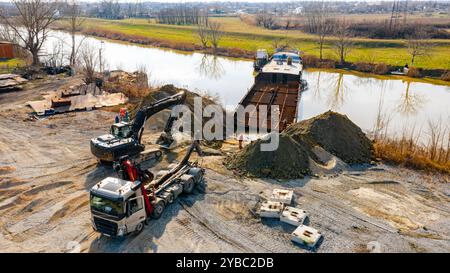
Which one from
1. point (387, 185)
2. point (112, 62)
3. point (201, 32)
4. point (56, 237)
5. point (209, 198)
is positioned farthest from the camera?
point (201, 32)

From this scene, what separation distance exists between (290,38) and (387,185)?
53346mm

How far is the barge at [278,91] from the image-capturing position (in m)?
22.5

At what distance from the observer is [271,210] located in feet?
40.6

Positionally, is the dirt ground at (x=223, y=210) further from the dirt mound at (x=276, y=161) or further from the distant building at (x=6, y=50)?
the distant building at (x=6, y=50)

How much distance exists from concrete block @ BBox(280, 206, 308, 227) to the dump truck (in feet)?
12.4

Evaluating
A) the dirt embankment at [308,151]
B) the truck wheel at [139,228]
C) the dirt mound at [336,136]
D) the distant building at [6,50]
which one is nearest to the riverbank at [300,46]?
the distant building at [6,50]

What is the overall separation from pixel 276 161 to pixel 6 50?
3837 centimetres

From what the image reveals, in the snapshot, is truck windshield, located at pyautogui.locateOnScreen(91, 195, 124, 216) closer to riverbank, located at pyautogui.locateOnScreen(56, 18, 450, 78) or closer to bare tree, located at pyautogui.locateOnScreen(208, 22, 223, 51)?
riverbank, located at pyautogui.locateOnScreen(56, 18, 450, 78)

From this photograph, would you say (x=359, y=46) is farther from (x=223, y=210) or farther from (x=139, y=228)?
(x=139, y=228)

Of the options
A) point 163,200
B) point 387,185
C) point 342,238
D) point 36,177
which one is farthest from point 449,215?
point 36,177

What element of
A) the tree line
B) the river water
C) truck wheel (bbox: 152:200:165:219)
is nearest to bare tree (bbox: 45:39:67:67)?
the river water

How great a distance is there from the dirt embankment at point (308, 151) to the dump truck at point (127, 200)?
3.77 m

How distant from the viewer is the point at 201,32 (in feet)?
205

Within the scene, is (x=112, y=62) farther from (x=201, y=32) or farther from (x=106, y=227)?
(x=106, y=227)
